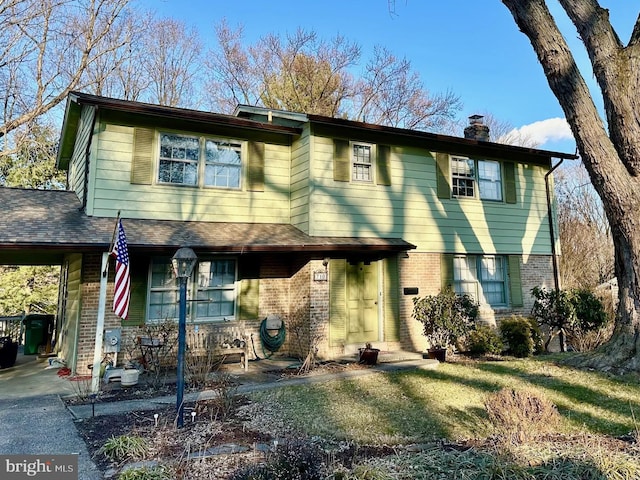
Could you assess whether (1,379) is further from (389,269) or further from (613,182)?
(613,182)

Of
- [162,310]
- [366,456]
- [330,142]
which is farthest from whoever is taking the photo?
[330,142]

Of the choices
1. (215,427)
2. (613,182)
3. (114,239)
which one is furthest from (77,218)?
(613,182)

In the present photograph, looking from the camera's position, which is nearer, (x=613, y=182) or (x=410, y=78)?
(x=613, y=182)

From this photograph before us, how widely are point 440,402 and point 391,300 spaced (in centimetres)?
444

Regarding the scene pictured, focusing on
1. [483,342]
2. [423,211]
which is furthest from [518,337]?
[423,211]

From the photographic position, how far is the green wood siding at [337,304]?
9.45 m

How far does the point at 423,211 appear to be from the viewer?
1104 centimetres

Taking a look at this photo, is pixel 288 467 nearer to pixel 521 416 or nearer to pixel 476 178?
pixel 521 416

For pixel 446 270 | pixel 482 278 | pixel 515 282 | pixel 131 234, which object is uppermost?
pixel 131 234

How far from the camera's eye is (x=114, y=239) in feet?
21.4

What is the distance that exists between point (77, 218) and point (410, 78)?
21540mm

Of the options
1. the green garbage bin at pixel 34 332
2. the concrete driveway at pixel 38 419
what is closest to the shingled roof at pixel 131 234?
the green garbage bin at pixel 34 332

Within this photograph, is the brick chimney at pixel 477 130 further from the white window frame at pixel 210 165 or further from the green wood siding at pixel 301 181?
the white window frame at pixel 210 165

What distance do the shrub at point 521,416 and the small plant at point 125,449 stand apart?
3407mm
